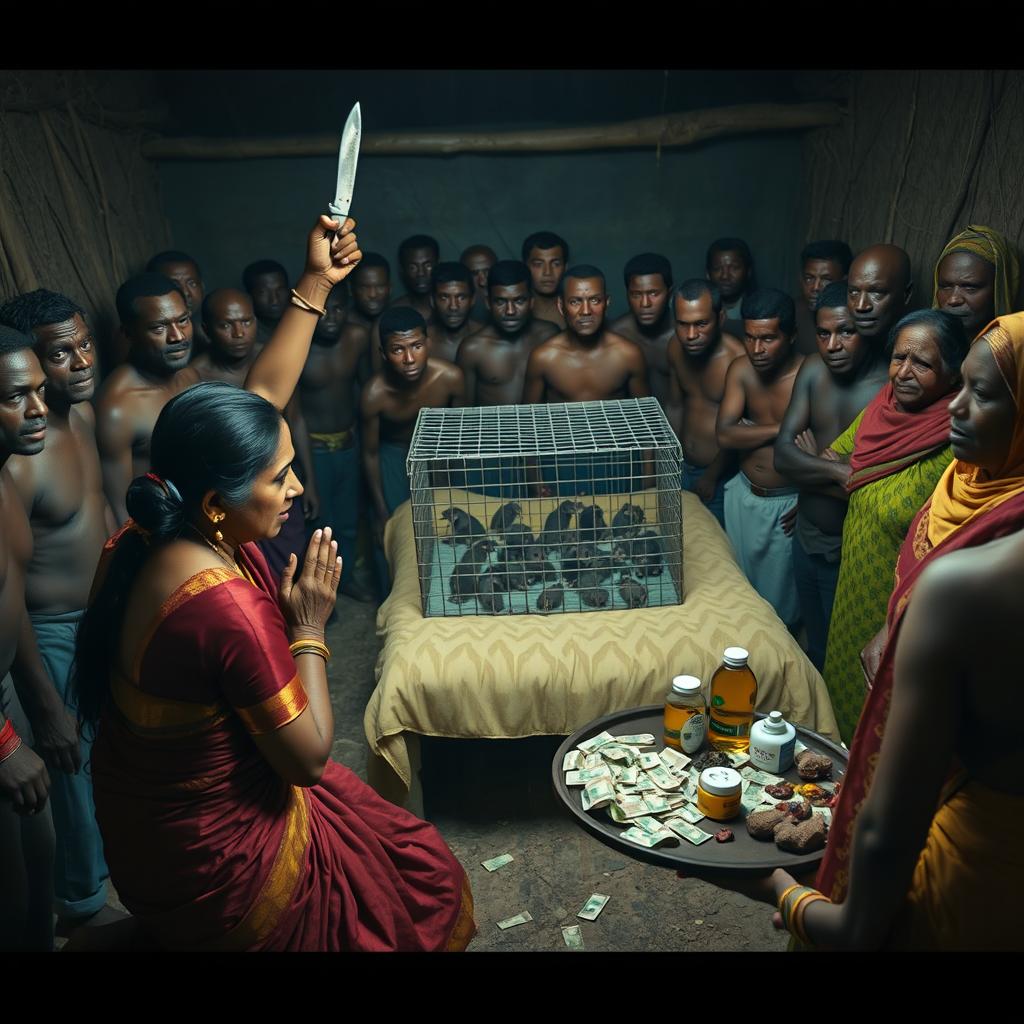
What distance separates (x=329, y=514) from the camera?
18.4 ft

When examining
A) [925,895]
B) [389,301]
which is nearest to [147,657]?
[925,895]

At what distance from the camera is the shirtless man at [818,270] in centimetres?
486

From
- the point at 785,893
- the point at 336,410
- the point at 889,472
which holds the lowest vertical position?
the point at 785,893

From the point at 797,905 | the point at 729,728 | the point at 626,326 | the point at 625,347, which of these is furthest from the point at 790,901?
the point at 626,326

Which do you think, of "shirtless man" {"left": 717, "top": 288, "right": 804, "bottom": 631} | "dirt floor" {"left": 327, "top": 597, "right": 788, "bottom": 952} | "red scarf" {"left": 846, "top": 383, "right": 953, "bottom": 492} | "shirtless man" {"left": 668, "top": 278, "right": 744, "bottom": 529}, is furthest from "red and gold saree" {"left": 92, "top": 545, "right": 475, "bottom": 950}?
"shirtless man" {"left": 668, "top": 278, "right": 744, "bottom": 529}

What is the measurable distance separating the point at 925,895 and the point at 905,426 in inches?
77.1

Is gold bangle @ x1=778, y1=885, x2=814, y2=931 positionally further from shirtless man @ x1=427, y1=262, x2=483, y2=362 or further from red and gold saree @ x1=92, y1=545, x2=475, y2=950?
shirtless man @ x1=427, y1=262, x2=483, y2=362

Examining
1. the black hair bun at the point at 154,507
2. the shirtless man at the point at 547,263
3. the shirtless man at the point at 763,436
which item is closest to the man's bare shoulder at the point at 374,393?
the shirtless man at the point at 547,263

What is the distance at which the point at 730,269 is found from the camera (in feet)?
18.5

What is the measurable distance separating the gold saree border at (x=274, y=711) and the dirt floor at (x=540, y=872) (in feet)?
5.22

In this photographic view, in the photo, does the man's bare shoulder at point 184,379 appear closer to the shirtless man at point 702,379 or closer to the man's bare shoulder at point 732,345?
the shirtless man at point 702,379

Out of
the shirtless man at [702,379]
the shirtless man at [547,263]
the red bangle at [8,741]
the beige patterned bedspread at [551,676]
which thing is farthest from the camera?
the shirtless man at [547,263]

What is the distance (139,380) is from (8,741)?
67.5 inches

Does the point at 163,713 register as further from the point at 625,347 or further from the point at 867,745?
the point at 625,347
